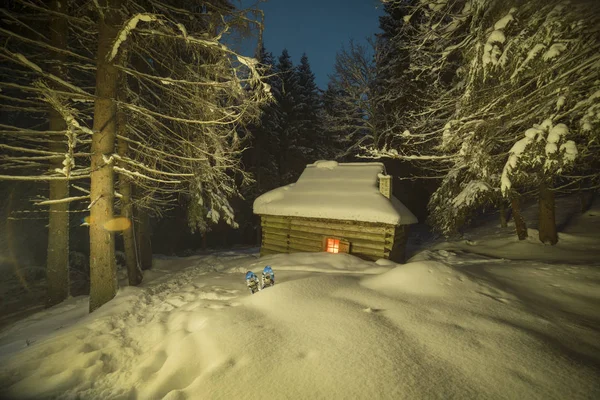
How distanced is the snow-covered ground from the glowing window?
505 centimetres

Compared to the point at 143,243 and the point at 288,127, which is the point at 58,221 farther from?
the point at 288,127

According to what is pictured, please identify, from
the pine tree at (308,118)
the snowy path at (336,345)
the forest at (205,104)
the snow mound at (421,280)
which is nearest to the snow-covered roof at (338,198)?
the forest at (205,104)

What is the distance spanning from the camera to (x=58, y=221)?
24.5 feet

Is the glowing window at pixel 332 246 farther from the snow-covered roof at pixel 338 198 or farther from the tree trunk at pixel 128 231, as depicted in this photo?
the tree trunk at pixel 128 231

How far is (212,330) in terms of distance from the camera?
3715 millimetres

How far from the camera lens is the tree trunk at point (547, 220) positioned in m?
11.1

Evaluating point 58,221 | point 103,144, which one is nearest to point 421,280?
point 103,144

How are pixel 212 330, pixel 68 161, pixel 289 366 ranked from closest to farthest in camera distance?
1. pixel 289 366
2. pixel 212 330
3. pixel 68 161

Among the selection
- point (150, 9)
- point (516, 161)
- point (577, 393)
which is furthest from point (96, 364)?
point (150, 9)

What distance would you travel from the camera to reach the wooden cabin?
10039 mm

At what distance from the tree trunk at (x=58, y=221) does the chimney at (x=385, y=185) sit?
10761 millimetres

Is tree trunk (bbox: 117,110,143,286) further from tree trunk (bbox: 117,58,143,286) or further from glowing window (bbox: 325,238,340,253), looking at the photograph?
glowing window (bbox: 325,238,340,253)

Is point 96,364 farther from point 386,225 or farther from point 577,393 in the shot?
point 386,225

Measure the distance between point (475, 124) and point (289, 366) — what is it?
17.4 feet
